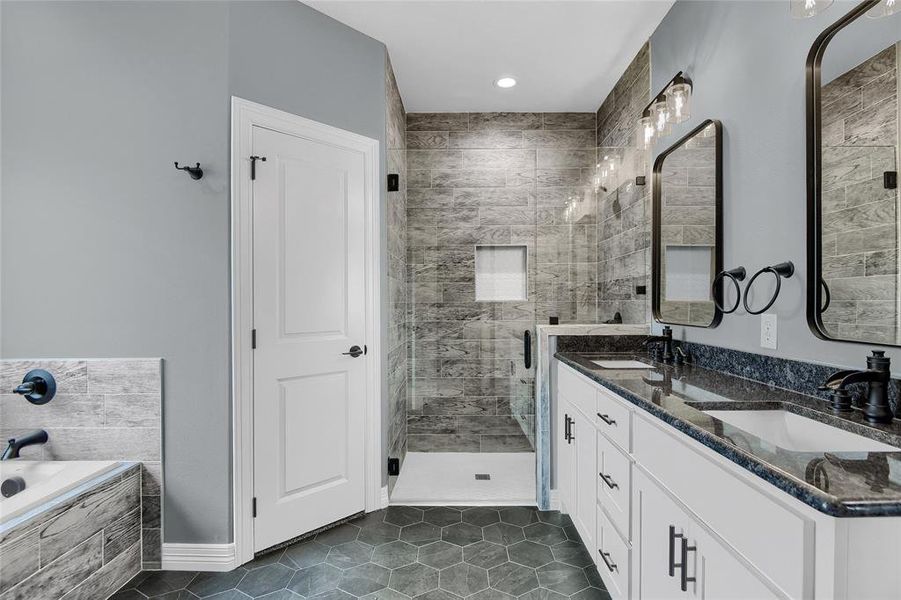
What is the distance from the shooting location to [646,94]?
2.59 m

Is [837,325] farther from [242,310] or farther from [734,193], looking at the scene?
[242,310]

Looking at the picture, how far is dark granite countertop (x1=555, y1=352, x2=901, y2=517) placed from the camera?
698 mm

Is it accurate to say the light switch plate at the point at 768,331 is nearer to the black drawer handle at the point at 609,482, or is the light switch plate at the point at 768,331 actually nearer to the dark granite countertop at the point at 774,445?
the dark granite countertop at the point at 774,445

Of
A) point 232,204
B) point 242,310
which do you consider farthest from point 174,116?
point 242,310

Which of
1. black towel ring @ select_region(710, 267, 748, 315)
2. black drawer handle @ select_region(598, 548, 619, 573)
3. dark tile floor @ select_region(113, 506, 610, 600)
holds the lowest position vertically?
dark tile floor @ select_region(113, 506, 610, 600)

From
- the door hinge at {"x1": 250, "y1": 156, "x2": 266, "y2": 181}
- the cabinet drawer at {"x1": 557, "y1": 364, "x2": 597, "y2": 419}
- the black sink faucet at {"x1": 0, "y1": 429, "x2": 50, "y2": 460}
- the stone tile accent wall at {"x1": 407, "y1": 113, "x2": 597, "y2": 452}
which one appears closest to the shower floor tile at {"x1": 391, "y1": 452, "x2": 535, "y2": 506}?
the stone tile accent wall at {"x1": 407, "y1": 113, "x2": 597, "y2": 452}

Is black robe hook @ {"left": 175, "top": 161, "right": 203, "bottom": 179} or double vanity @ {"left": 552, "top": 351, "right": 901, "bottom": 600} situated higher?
black robe hook @ {"left": 175, "top": 161, "right": 203, "bottom": 179}

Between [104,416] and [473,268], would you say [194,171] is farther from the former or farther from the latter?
[473,268]

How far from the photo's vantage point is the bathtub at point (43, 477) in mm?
1587

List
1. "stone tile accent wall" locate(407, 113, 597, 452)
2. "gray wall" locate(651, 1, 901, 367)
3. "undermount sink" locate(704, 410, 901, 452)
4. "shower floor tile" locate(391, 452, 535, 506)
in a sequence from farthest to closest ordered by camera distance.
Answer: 1. "stone tile accent wall" locate(407, 113, 597, 452)
2. "shower floor tile" locate(391, 452, 535, 506)
3. "gray wall" locate(651, 1, 901, 367)
4. "undermount sink" locate(704, 410, 901, 452)

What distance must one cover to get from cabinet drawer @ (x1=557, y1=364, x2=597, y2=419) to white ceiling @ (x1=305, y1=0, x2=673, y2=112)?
1956 mm

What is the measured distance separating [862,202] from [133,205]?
9.06 ft

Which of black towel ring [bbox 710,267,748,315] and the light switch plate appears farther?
black towel ring [bbox 710,267,748,315]

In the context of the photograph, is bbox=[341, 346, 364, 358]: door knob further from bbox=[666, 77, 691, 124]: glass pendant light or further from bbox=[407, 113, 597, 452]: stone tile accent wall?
bbox=[666, 77, 691, 124]: glass pendant light
